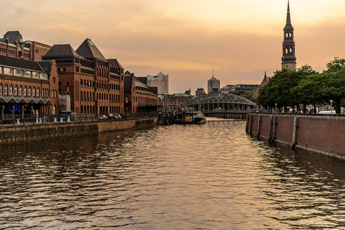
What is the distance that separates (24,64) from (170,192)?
74441mm

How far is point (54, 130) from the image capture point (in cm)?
8119

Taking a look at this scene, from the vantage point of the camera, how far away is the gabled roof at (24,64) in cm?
9125

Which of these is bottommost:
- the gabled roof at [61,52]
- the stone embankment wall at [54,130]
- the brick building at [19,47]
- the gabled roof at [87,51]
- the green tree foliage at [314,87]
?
the stone embankment wall at [54,130]

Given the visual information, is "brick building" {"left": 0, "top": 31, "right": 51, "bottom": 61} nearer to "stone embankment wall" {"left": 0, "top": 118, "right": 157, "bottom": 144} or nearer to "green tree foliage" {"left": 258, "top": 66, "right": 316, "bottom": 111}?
"stone embankment wall" {"left": 0, "top": 118, "right": 157, "bottom": 144}

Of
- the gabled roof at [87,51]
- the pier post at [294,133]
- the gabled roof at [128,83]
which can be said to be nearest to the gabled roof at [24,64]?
the gabled roof at [87,51]

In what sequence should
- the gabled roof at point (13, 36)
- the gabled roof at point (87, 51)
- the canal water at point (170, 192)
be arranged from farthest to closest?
1. the gabled roof at point (13, 36)
2. the gabled roof at point (87, 51)
3. the canal water at point (170, 192)

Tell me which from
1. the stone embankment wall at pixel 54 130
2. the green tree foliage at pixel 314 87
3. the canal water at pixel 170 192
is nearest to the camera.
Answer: the canal water at pixel 170 192

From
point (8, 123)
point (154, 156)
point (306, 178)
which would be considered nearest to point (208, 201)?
point (306, 178)

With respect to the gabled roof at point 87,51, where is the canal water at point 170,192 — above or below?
below

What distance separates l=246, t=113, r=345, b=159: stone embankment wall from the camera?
52000 mm

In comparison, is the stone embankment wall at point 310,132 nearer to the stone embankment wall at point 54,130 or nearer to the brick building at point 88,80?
the stone embankment wall at point 54,130

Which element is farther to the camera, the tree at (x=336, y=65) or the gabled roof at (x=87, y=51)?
the gabled roof at (x=87, y=51)

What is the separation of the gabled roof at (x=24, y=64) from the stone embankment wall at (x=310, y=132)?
1982 inches

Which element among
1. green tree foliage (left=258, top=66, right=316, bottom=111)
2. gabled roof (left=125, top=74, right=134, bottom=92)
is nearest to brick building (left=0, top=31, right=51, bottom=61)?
gabled roof (left=125, top=74, right=134, bottom=92)
